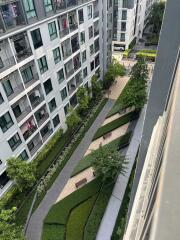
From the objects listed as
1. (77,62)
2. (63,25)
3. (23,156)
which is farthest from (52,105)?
(63,25)

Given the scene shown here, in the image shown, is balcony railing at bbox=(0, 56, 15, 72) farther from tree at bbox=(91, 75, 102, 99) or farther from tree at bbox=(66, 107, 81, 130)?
tree at bbox=(91, 75, 102, 99)

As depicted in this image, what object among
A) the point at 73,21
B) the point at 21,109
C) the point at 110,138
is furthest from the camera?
the point at 110,138

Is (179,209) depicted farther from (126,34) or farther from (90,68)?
(126,34)

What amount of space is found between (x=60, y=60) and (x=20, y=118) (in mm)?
9669

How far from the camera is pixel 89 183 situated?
26000 mm

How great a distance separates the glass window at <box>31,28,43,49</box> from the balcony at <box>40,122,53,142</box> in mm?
10900

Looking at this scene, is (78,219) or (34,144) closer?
(78,219)

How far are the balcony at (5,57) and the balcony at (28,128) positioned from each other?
24.5 feet

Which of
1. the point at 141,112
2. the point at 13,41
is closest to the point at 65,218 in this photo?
the point at 13,41

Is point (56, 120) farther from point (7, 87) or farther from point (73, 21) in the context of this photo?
point (73, 21)

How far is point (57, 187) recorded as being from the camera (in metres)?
26.2

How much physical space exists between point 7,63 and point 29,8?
19.5 feet

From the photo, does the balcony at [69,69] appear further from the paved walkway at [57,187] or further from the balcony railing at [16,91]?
the balcony railing at [16,91]

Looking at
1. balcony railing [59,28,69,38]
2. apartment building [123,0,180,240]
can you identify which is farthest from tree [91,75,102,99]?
apartment building [123,0,180,240]
